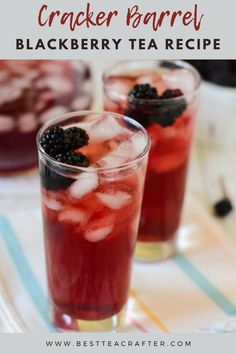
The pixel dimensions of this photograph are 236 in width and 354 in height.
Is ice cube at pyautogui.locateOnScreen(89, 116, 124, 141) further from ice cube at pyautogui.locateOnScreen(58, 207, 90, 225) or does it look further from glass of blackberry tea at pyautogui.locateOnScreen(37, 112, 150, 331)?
ice cube at pyautogui.locateOnScreen(58, 207, 90, 225)

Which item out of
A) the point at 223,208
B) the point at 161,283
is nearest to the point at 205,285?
the point at 161,283

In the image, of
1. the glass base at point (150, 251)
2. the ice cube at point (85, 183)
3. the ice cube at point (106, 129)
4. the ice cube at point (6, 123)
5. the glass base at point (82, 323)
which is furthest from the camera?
the ice cube at point (6, 123)

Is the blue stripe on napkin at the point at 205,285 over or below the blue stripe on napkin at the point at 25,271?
below

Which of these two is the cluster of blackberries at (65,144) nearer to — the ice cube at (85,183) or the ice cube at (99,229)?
the ice cube at (85,183)

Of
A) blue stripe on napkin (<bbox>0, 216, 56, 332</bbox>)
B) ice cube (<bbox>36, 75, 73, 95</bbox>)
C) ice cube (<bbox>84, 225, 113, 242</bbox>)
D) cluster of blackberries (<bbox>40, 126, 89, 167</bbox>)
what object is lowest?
blue stripe on napkin (<bbox>0, 216, 56, 332</bbox>)

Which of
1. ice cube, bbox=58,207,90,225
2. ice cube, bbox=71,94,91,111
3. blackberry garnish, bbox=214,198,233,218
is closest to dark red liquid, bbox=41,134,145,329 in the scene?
ice cube, bbox=58,207,90,225

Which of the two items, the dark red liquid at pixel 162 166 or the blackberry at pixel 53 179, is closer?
the blackberry at pixel 53 179

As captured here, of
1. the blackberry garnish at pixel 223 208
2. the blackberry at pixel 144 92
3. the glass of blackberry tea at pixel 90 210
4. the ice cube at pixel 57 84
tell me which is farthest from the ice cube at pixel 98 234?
the ice cube at pixel 57 84
